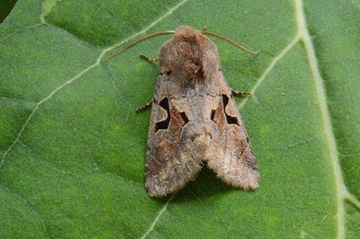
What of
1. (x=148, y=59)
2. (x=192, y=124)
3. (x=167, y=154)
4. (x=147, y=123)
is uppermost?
(x=148, y=59)

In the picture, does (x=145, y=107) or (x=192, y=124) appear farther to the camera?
(x=145, y=107)

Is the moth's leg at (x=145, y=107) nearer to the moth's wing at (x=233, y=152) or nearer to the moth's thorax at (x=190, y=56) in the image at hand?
the moth's thorax at (x=190, y=56)

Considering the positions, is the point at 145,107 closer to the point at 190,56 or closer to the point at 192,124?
the point at 192,124

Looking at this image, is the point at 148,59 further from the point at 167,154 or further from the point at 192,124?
the point at 167,154

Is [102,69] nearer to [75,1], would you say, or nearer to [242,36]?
[75,1]

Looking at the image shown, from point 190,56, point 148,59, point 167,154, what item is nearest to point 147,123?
point 167,154

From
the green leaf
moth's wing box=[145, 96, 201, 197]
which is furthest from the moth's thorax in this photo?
moth's wing box=[145, 96, 201, 197]

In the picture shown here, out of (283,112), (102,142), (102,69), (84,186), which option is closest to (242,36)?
(283,112)

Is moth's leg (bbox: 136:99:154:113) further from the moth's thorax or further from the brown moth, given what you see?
the moth's thorax

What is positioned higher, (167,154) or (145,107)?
(145,107)
